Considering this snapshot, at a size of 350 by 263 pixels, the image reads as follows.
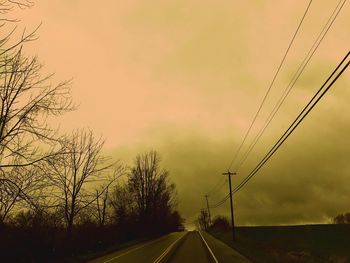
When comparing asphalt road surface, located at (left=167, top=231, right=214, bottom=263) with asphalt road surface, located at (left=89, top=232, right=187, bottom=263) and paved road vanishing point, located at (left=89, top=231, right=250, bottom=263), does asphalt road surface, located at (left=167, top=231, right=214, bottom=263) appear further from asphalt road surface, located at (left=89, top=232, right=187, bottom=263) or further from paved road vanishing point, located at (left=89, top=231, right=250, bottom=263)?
asphalt road surface, located at (left=89, top=232, right=187, bottom=263)

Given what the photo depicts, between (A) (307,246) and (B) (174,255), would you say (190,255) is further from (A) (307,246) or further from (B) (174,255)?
(A) (307,246)

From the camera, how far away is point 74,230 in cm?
2936

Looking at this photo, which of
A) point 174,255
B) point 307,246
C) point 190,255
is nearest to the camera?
point 174,255

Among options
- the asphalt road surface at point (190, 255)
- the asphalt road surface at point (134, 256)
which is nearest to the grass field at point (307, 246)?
the asphalt road surface at point (190, 255)

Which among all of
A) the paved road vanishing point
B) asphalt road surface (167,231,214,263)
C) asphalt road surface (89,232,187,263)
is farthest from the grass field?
asphalt road surface (89,232,187,263)

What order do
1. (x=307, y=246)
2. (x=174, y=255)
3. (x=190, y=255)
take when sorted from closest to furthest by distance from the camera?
(x=174, y=255)
(x=190, y=255)
(x=307, y=246)

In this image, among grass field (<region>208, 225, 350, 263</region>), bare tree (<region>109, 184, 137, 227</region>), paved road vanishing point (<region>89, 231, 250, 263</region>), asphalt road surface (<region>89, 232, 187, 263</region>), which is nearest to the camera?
asphalt road surface (<region>89, 232, 187, 263</region>)

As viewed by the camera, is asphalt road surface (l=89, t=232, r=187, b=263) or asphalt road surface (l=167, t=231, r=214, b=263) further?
asphalt road surface (l=167, t=231, r=214, b=263)

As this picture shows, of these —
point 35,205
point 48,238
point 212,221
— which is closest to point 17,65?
point 35,205

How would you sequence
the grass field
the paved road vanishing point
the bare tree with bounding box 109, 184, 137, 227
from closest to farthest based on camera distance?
the paved road vanishing point, the grass field, the bare tree with bounding box 109, 184, 137, 227

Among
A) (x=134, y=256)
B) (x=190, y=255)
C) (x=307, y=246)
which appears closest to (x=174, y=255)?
(x=190, y=255)

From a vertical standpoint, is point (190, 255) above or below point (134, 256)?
below

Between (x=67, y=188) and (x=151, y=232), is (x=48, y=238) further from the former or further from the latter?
(x=151, y=232)

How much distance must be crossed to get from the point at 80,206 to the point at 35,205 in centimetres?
1560
